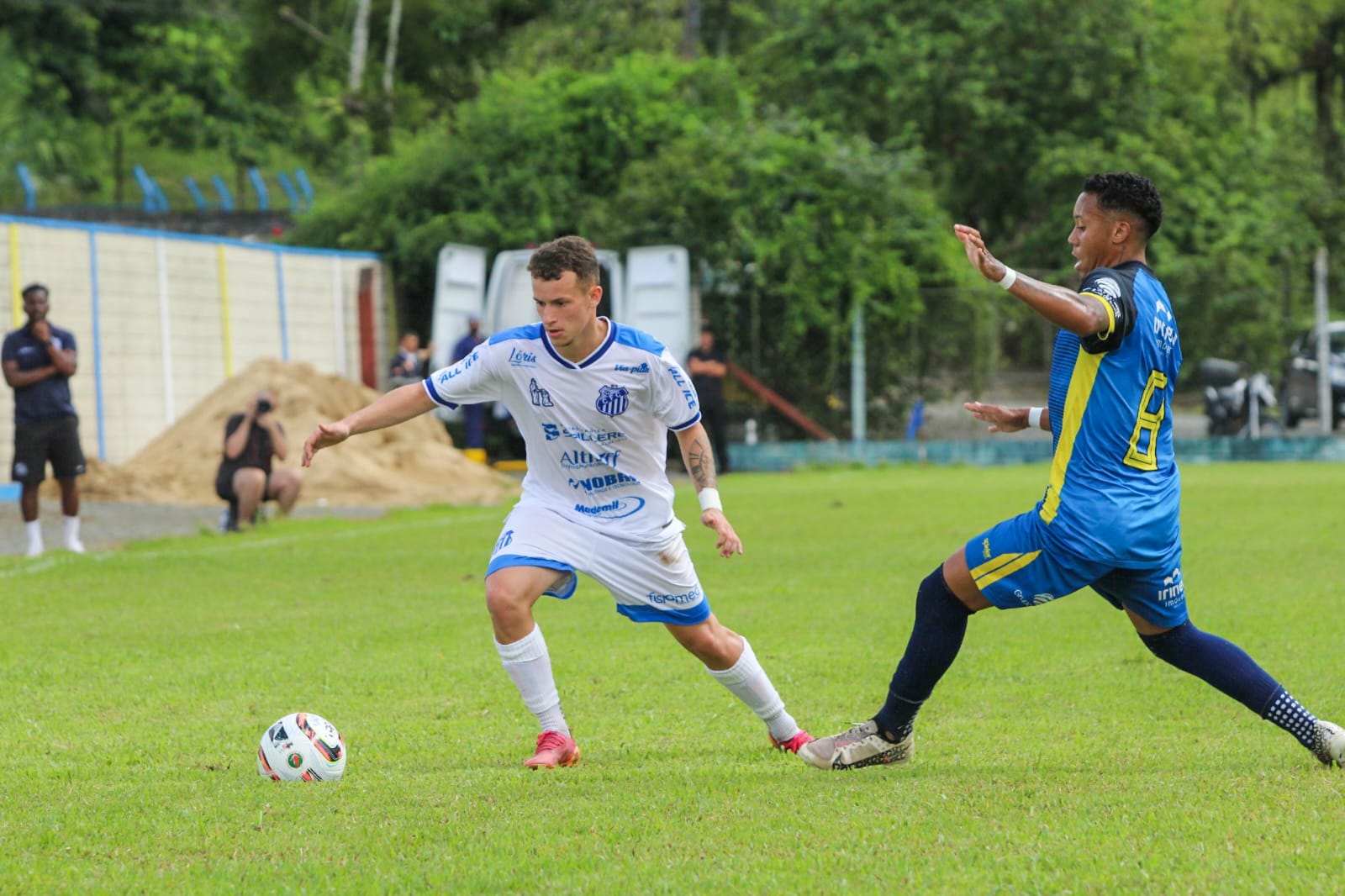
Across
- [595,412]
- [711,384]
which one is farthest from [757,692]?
[711,384]

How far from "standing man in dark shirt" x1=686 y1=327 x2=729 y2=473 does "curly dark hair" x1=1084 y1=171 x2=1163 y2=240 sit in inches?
739

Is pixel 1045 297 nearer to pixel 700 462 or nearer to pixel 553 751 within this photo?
pixel 700 462

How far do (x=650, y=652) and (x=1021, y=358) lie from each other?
19.1m

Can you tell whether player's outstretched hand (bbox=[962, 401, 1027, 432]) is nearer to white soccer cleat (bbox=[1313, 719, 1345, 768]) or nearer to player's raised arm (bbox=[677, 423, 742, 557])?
player's raised arm (bbox=[677, 423, 742, 557])

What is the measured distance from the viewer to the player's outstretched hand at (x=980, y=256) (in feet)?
16.3

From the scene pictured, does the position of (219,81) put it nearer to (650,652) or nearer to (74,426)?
(74,426)

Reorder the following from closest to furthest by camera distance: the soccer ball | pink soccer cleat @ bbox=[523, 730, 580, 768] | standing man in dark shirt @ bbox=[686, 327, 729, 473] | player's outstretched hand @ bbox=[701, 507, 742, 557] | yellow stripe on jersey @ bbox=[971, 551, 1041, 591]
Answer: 1. yellow stripe on jersey @ bbox=[971, 551, 1041, 591]
2. the soccer ball
3. pink soccer cleat @ bbox=[523, 730, 580, 768]
4. player's outstretched hand @ bbox=[701, 507, 742, 557]
5. standing man in dark shirt @ bbox=[686, 327, 729, 473]

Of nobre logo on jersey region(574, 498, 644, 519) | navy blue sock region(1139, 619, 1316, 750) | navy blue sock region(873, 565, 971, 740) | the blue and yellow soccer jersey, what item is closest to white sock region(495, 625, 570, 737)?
nobre logo on jersey region(574, 498, 644, 519)

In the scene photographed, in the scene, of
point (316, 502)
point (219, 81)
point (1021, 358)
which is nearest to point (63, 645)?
point (316, 502)

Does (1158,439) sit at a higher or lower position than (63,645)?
higher

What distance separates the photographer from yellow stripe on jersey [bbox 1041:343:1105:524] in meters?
5.44

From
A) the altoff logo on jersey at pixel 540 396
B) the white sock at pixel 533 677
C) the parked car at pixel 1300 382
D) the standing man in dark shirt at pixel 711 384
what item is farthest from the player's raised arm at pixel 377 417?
the parked car at pixel 1300 382

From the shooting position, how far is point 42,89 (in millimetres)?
50000

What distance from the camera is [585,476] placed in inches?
256
